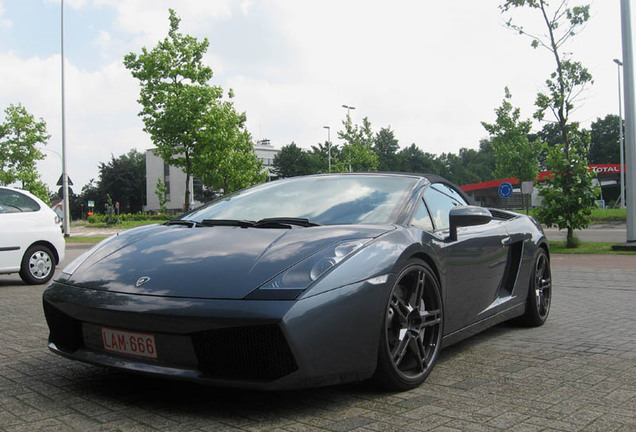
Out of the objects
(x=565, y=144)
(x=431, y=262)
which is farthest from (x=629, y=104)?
(x=431, y=262)

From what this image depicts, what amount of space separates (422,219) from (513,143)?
3712 cm

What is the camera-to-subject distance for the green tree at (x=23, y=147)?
32875mm

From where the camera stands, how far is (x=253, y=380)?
99.9 inches

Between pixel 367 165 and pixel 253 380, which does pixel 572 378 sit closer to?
pixel 253 380

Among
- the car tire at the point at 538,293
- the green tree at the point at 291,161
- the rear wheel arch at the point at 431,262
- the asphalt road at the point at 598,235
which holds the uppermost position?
the green tree at the point at 291,161

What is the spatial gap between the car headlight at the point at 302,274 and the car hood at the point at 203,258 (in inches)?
1.4

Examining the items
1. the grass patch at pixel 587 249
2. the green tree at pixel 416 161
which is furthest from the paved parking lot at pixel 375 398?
the green tree at pixel 416 161

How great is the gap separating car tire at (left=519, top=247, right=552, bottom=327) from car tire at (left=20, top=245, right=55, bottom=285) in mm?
7008

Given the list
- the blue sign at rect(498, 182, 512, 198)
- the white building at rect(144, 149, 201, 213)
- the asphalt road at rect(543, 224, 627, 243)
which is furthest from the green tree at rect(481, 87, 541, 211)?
the white building at rect(144, 149, 201, 213)

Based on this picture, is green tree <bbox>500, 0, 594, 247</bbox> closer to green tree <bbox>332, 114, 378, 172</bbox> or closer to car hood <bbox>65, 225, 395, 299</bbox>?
car hood <bbox>65, 225, 395, 299</bbox>

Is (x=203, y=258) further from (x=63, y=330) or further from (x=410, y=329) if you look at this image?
(x=410, y=329)

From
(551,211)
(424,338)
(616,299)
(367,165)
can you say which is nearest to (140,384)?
(424,338)

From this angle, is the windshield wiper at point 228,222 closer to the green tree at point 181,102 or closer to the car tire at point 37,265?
the car tire at point 37,265

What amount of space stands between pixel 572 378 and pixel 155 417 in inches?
88.4
